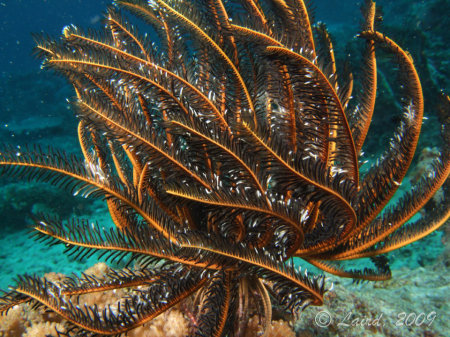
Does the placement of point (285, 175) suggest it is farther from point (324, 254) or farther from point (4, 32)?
point (4, 32)

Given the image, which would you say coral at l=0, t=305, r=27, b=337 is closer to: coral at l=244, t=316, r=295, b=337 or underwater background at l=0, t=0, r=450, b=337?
underwater background at l=0, t=0, r=450, b=337

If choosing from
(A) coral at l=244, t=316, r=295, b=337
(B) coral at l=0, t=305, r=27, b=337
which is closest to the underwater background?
(A) coral at l=244, t=316, r=295, b=337

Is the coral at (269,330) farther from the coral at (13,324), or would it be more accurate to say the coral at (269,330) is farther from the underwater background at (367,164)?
the coral at (13,324)

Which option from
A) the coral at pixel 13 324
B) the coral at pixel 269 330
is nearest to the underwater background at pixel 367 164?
the coral at pixel 269 330

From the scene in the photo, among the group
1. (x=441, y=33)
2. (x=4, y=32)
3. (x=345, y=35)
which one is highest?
(x=4, y=32)

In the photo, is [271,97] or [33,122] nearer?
[271,97]

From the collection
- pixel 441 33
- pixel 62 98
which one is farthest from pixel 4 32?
pixel 441 33

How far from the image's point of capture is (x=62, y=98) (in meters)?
22.1

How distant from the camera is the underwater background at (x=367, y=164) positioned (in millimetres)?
2676

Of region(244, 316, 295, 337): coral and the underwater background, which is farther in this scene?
the underwater background

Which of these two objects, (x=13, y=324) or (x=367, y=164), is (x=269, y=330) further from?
(x=367, y=164)

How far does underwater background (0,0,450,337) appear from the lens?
268 cm

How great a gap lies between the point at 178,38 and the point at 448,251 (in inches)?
173

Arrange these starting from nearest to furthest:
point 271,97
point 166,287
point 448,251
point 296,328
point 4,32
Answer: point 166,287
point 271,97
point 296,328
point 448,251
point 4,32
